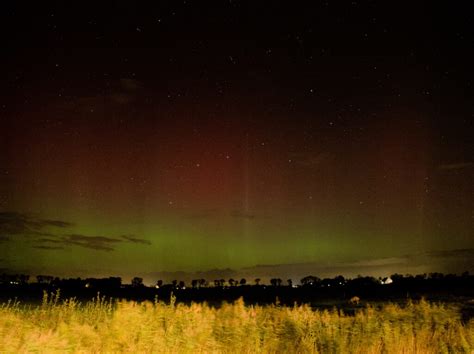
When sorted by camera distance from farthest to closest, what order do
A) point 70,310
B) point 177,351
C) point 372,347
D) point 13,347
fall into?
point 70,310
point 372,347
point 177,351
point 13,347

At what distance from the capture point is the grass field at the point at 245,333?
13.1m

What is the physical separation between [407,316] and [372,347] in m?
3.30

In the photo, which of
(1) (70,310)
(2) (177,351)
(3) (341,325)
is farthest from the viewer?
(1) (70,310)

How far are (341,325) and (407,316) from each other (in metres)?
2.56

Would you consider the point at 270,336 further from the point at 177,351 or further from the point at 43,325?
the point at 43,325

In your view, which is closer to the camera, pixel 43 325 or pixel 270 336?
pixel 270 336

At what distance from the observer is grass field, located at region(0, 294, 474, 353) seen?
13.1 meters

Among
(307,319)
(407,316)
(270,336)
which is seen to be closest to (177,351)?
(270,336)

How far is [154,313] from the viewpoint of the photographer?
1622 cm

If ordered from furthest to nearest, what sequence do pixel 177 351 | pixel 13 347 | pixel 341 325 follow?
1. pixel 341 325
2. pixel 177 351
3. pixel 13 347

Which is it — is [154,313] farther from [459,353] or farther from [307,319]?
[459,353]

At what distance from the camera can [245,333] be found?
14.9 metres

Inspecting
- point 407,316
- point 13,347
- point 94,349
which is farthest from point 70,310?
point 407,316

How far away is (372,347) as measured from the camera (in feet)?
46.1
